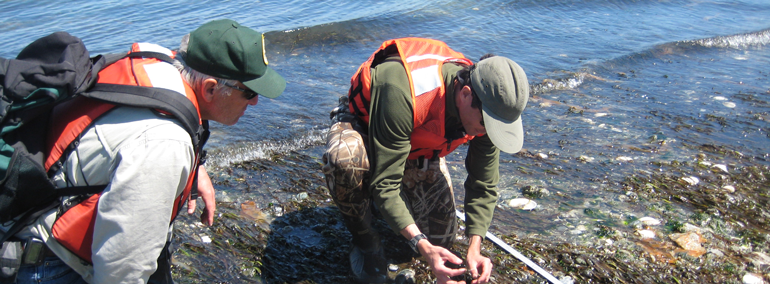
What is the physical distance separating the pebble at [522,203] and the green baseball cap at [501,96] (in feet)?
5.16

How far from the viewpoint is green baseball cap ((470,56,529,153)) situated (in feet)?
8.43

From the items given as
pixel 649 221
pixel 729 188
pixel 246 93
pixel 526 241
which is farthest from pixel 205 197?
pixel 729 188

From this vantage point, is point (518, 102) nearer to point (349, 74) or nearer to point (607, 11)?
point (349, 74)

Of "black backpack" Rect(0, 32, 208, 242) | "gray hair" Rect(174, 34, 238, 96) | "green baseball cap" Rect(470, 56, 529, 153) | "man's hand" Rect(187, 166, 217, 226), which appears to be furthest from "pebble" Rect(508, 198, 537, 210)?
"black backpack" Rect(0, 32, 208, 242)

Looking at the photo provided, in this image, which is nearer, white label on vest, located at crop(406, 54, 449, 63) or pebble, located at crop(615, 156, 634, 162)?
white label on vest, located at crop(406, 54, 449, 63)

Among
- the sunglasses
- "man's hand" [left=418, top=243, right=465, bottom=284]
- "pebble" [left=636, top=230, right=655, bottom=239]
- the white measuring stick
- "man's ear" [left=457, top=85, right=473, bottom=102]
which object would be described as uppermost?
the sunglasses

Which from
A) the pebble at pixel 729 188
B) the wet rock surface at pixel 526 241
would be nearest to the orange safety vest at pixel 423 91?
the wet rock surface at pixel 526 241

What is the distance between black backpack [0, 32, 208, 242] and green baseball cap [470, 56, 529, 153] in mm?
1408

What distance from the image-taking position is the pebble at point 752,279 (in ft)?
11.0

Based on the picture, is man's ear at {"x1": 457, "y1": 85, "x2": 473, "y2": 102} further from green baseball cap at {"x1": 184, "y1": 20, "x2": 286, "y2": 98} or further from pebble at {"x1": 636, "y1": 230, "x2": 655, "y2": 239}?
pebble at {"x1": 636, "y1": 230, "x2": 655, "y2": 239}

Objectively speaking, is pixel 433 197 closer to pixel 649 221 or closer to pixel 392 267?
pixel 392 267

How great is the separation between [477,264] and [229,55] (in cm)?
176

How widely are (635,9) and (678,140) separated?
8.44 metres

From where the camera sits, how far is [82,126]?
5.89 ft
